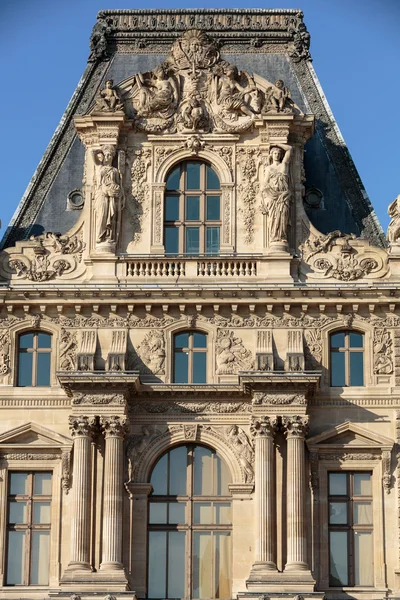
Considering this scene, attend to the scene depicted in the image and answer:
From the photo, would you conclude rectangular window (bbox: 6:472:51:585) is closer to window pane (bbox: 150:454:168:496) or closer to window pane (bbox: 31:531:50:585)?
window pane (bbox: 31:531:50:585)

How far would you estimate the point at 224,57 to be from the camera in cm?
5622

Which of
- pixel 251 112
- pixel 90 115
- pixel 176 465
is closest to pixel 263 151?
pixel 251 112

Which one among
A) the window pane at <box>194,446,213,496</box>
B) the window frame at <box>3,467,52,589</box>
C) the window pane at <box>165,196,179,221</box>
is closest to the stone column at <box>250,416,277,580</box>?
the window pane at <box>194,446,213,496</box>

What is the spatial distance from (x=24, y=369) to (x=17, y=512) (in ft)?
12.5

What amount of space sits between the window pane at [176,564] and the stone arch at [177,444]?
5.49 ft

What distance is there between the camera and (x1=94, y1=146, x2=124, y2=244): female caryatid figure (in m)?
51.8

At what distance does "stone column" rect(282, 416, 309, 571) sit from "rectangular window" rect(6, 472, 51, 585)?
6.29 metres

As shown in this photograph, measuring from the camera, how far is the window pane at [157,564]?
4984 centimetres

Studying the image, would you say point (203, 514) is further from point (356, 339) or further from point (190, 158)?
point (190, 158)

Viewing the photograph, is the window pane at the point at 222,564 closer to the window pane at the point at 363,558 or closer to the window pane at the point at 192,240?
the window pane at the point at 363,558

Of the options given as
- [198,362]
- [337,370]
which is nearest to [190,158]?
[198,362]

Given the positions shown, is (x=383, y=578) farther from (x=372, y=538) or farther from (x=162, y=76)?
(x=162, y=76)

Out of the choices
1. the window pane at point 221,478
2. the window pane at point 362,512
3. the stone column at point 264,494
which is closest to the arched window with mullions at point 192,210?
the stone column at point 264,494

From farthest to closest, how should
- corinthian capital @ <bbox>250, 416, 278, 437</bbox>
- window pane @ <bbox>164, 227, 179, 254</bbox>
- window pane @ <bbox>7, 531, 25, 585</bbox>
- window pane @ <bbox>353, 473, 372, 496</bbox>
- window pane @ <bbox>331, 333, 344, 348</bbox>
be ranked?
1. window pane @ <bbox>164, 227, 179, 254</bbox>
2. window pane @ <bbox>331, 333, 344, 348</bbox>
3. window pane @ <bbox>353, 473, 372, 496</bbox>
4. window pane @ <bbox>7, 531, 25, 585</bbox>
5. corinthian capital @ <bbox>250, 416, 278, 437</bbox>
